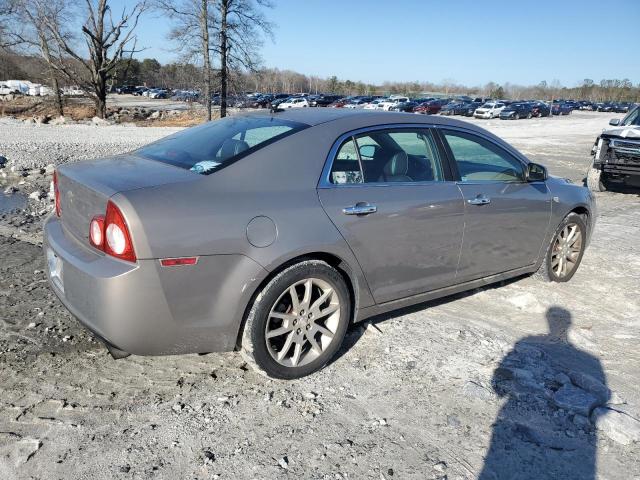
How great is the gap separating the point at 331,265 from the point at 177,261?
3.35 feet

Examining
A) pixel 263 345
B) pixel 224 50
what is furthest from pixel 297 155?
pixel 224 50

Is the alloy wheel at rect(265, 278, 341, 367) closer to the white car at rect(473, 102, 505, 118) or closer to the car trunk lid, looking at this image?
the car trunk lid

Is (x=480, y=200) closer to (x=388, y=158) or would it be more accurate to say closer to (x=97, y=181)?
(x=388, y=158)

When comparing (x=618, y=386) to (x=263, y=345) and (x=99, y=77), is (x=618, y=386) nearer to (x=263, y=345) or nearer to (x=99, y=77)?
(x=263, y=345)

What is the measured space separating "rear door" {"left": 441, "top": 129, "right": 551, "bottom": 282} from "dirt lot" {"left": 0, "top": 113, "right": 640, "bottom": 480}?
53cm

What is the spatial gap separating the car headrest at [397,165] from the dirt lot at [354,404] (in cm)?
120

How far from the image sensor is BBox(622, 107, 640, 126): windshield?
11.4 metres

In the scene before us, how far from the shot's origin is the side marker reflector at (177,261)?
2656mm

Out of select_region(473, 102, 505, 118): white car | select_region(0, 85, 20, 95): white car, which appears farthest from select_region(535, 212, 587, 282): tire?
select_region(0, 85, 20, 95): white car

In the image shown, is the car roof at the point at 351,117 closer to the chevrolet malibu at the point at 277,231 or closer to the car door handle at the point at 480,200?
the chevrolet malibu at the point at 277,231

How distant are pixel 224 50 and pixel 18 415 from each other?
3323 centimetres

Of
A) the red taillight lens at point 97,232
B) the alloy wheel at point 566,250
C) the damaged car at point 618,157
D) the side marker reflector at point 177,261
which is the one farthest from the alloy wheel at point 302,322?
the damaged car at point 618,157

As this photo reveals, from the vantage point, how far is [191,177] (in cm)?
297

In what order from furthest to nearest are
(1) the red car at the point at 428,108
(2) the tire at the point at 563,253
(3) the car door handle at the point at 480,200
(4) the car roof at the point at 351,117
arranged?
1. (1) the red car at the point at 428,108
2. (2) the tire at the point at 563,253
3. (3) the car door handle at the point at 480,200
4. (4) the car roof at the point at 351,117
